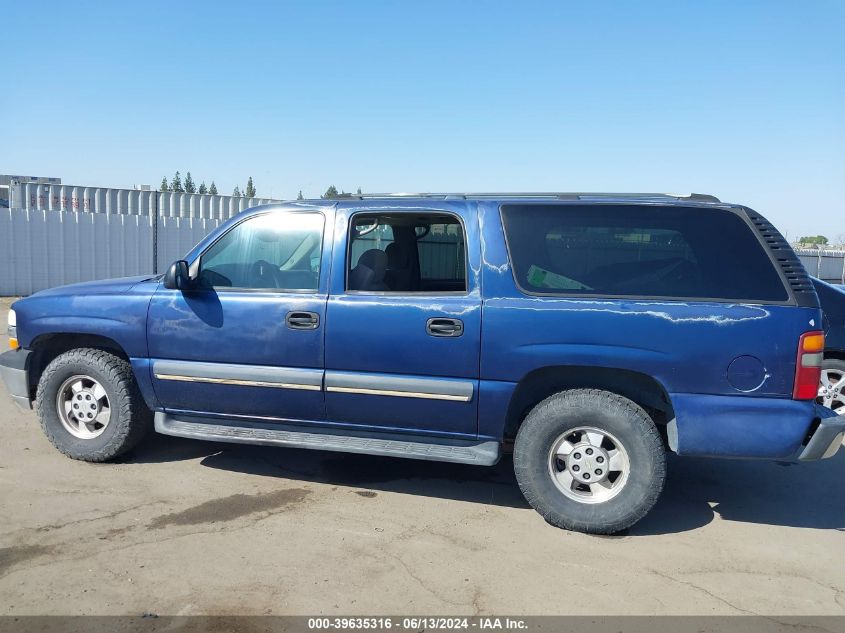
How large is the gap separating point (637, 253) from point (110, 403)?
378 cm

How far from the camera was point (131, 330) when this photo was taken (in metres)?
4.96

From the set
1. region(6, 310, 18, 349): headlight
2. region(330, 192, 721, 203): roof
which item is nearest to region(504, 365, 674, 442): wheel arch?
region(330, 192, 721, 203): roof

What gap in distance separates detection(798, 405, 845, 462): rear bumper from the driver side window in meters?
3.08

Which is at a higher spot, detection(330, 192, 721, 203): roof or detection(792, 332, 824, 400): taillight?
detection(330, 192, 721, 203): roof

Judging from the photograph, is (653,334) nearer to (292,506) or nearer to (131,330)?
(292,506)

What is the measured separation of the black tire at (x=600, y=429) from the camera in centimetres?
410

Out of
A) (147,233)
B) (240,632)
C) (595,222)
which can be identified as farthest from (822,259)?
(240,632)

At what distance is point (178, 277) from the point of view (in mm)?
4773

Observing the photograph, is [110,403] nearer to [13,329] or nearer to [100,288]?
[100,288]

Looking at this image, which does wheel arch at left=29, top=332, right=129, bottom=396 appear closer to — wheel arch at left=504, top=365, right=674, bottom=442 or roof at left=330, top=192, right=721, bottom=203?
roof at left=330, top=192, right=721, bottom=203

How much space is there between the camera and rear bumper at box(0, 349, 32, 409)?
533 cm

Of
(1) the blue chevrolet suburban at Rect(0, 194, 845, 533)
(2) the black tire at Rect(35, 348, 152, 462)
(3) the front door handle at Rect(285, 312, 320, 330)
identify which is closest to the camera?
(1) the blue chevrolet suburban at Rect(0, 194, 845, 533)

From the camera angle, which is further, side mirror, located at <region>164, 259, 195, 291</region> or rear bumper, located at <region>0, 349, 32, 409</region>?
rear bumper, located at <region>0, 349, 32, 409</region>

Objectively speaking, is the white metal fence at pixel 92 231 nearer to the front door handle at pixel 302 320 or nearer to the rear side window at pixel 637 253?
the front door handle at pixel 302 320
